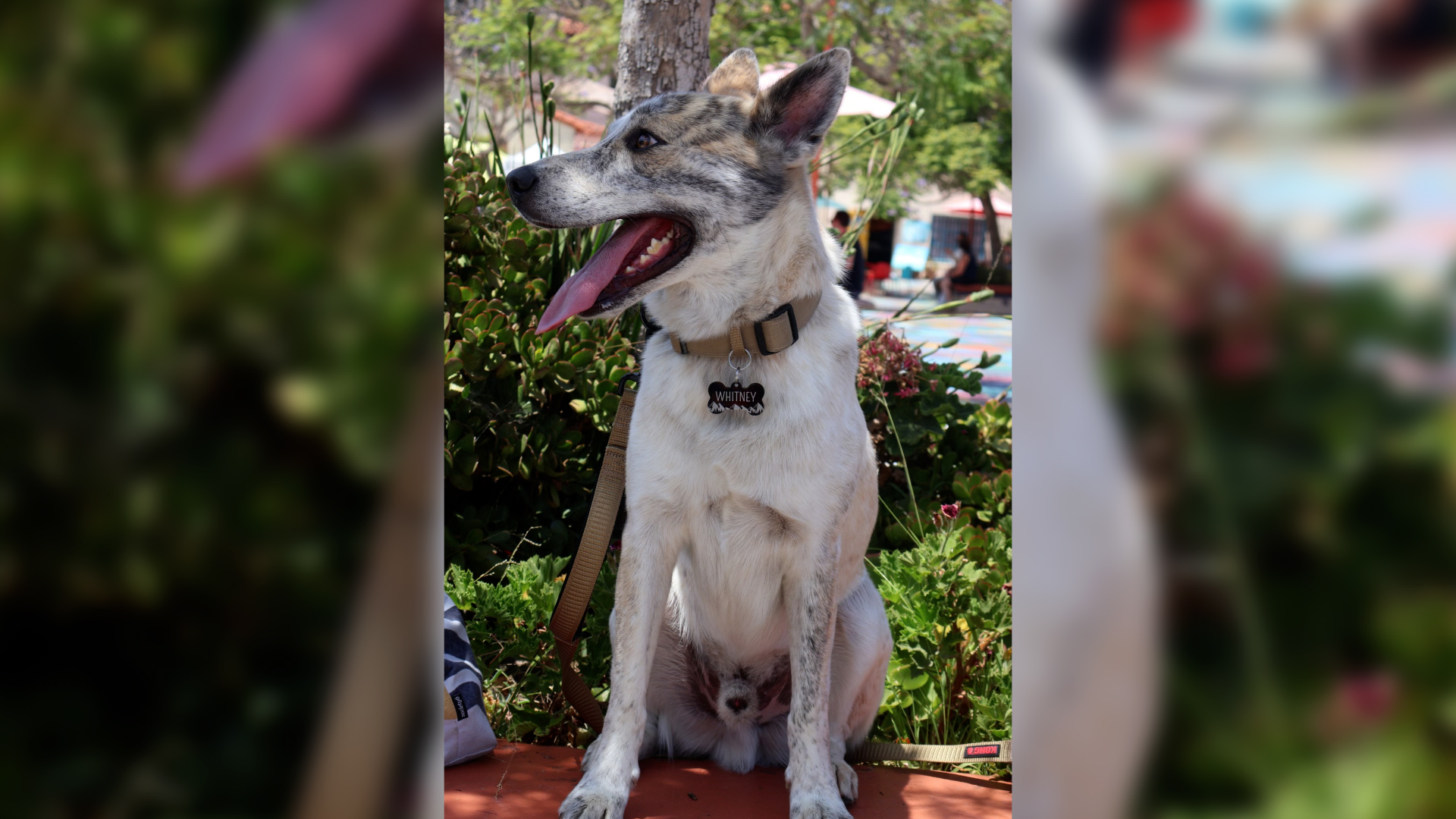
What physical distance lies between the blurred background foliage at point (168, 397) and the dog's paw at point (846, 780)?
1.84 meters

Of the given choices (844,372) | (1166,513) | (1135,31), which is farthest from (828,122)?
(1166,513)

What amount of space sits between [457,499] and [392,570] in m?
3.01

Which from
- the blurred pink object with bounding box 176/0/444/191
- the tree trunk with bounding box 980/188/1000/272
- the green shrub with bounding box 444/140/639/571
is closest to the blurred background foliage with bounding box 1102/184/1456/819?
the blurred pink object with bounding box 176/0/444/191

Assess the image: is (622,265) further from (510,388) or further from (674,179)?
(510,388)

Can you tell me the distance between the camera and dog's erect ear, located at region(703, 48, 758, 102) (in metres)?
2.95

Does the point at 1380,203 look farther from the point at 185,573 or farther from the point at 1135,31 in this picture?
the point at 185,573

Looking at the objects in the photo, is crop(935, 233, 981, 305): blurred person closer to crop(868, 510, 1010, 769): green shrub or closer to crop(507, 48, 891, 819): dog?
crop(868, 510, 1010, 769): green shrub

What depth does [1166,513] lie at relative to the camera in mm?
1167

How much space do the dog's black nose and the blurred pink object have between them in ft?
4.53

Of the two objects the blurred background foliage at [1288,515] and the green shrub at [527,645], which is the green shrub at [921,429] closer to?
the green shrub at [527,645]

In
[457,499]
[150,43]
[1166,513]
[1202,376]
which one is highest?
[150,43]

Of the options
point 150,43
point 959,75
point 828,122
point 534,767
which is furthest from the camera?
point 959,75

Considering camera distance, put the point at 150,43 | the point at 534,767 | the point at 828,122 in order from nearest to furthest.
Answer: the point at 150,43 → the point at 828,122 → the point at 534,767

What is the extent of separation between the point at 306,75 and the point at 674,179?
148 cm
